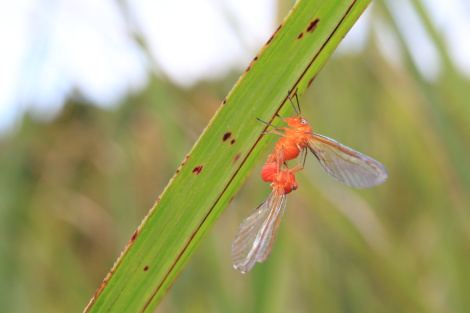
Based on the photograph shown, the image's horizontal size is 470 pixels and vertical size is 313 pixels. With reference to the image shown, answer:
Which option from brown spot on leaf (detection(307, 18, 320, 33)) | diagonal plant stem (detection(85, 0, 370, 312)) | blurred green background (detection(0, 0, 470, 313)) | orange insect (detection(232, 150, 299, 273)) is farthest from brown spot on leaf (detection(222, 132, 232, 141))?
blurred green background (detection(0, 0, 470, 313))

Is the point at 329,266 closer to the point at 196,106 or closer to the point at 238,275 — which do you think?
the point at 238,275

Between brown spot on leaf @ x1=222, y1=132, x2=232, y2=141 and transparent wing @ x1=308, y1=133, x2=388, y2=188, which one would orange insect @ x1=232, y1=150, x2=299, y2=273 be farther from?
brown spot on leaf @ x1=222, y1=132, x2=232, y2=141

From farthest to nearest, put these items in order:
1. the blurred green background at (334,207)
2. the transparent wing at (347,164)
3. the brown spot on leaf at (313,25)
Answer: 1. the blurred green background at (334,207)
2. the transparent wing at (347,164)
3. the brown spot on leaf at (313,25)

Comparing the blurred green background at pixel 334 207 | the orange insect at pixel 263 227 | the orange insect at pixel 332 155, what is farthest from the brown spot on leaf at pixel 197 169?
the blurred green background at pixel 334 207

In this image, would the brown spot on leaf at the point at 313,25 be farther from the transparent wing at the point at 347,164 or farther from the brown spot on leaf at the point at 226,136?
the transparent wing at the point at 347,164

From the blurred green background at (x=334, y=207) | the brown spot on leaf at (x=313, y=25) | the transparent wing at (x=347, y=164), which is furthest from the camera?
the blurred green background at (x=334, y=207)

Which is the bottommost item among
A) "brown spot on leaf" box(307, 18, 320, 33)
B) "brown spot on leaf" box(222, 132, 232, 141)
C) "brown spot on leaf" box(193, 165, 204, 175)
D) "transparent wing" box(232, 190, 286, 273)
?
"transparent wing" box(232, 190, 286, 273)

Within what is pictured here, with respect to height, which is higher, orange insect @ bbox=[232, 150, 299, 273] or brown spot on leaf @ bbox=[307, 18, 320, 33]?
brown spot on leaf @ bbox=[307, 18, 320, 33]
